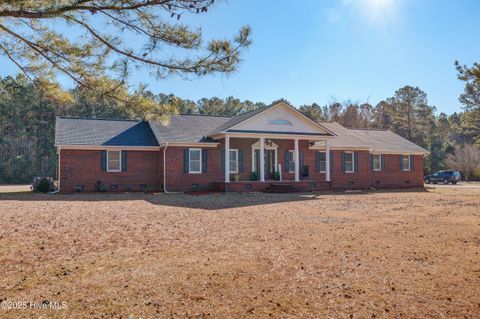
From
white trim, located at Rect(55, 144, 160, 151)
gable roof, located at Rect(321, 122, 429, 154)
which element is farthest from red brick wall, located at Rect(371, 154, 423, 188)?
white trim, located at Rect(55, 144, 160, 151)

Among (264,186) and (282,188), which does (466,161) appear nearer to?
(282,188)

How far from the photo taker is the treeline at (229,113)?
4131 centimetres

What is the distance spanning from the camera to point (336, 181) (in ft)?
81.6

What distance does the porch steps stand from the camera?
20.9m

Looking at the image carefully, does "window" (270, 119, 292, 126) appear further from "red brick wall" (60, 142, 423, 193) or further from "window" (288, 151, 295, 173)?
"window" (288, 151, 295, 173)

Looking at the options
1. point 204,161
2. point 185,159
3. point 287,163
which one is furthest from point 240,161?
point 185,159

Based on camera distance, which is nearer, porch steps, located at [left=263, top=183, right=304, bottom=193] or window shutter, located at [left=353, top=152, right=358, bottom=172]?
porch steps, located at [left=263, top=183, right=304, bottom=193]

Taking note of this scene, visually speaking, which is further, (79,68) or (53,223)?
(53,223)

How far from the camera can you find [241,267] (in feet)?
18.1

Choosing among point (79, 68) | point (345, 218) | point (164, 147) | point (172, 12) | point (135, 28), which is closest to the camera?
point (172, 12)

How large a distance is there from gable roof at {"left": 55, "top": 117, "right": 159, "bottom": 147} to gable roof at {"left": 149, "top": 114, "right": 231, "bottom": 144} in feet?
2.54

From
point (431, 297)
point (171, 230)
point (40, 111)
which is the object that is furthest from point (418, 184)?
point (40, 111)

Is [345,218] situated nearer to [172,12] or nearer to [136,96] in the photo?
[136,96]

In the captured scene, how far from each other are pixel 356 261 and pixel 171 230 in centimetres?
425
